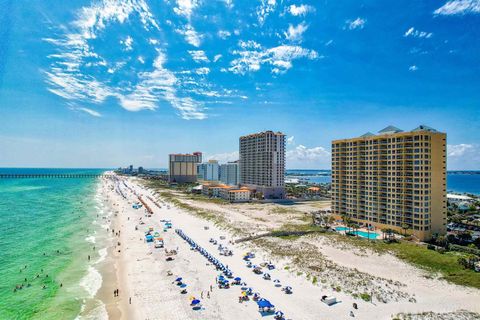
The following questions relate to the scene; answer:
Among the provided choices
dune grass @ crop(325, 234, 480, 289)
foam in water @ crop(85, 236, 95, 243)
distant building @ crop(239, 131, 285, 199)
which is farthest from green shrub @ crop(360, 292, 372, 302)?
distant building @ crop(239, 131, 285, 199)

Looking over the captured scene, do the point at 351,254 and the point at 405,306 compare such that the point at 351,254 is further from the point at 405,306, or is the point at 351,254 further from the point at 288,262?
the point at 405,306

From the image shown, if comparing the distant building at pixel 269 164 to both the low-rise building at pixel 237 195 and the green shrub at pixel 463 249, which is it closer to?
the low-rise building at pixel 237 195

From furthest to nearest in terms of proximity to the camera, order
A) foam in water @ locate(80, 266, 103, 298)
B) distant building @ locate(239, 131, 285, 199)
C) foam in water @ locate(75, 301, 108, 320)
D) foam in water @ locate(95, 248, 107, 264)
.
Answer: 1. distant building @ locate(239, 131, 285, 199)
2. foam in water @ locate(95, 248, 107, 264)
3. foam in water @ locate(80, 266, 103, 298)
4. foam in water @ locate(75, 301, 108, 320)

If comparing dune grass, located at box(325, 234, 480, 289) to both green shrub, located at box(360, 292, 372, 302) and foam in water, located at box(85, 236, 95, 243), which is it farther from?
foam in water, located at box(85, 236, 95, 243)

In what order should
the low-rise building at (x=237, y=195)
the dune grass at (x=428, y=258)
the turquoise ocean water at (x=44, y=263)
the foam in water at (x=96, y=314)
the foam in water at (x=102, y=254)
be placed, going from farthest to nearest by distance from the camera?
the low-rise building at (x=237, y=195)
the foam in water at (x=102, y=254)
the dune grass at (x=428, y=258)
the turquoise ocean water at (x=44, y=263)
the foam in water at (x=96, y=314)

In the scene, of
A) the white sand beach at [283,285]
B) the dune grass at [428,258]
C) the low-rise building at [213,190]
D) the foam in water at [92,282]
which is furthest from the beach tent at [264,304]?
the low-rise building at [213,190]

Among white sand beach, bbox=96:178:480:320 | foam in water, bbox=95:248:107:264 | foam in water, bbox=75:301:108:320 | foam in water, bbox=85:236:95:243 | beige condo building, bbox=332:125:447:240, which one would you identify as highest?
beige condo building, bbox=332:125:447:240
